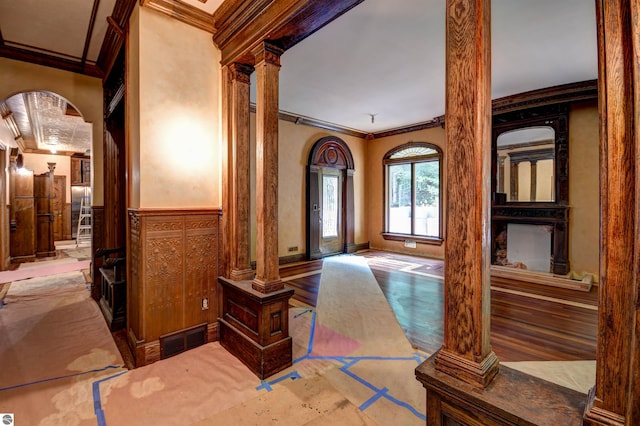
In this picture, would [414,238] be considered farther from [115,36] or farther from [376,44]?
[115,36]

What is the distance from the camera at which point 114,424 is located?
5.79ft

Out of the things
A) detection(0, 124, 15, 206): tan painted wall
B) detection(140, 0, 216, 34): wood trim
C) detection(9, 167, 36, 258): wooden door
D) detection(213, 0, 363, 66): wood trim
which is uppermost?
detection(140, 0, 216, 34): wood trim

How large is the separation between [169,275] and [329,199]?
4897 mm

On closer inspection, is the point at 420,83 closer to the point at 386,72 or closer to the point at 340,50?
the point at 386,72

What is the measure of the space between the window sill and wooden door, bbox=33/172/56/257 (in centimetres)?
806

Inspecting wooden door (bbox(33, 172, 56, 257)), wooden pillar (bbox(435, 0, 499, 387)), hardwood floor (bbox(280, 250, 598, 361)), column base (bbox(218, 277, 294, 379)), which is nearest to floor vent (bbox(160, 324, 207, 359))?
column base (bbox(218, 277, 294, 379))

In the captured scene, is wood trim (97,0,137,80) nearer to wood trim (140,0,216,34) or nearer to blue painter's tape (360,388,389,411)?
wood trim (140,0,216,34)

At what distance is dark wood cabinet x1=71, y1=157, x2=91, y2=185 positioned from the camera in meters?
9.83

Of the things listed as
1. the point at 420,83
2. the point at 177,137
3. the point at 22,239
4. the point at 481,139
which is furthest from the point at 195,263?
the point at 22,239

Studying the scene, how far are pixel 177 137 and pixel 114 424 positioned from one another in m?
2.10

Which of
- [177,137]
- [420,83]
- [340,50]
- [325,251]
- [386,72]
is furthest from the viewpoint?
[325,251]

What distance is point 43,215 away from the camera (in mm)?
6746

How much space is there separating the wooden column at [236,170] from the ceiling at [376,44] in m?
0.60

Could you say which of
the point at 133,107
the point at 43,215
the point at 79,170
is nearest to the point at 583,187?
the point at 133,107
